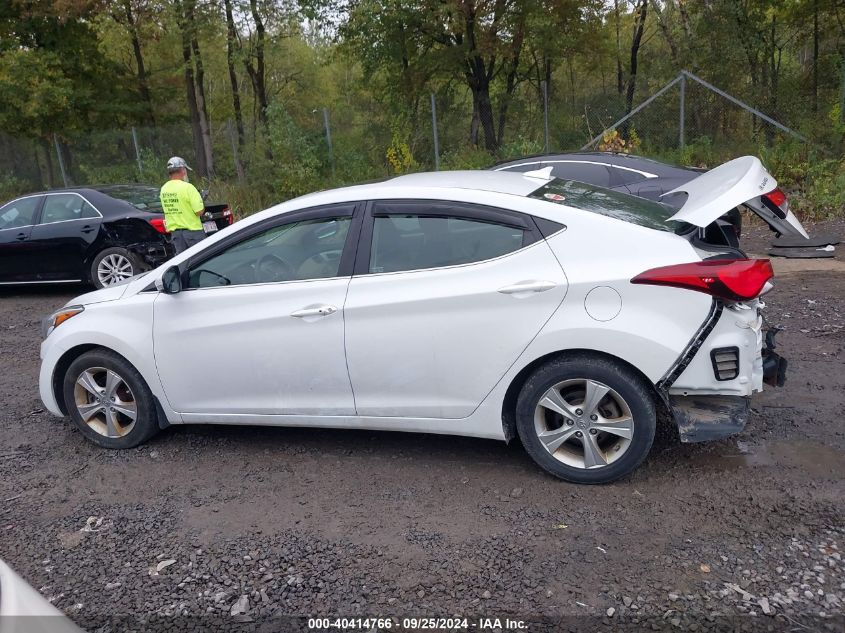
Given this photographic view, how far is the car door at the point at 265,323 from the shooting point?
4.21 metres

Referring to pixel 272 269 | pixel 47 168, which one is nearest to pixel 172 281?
pixel 272 269

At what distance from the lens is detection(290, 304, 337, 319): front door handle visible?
414 cm

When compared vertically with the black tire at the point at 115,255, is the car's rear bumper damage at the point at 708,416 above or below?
below

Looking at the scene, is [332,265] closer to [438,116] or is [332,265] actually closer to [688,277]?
[688,277]

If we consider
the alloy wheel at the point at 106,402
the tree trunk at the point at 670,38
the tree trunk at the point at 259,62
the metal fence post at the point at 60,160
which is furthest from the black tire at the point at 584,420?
the metal fence post at the point at 60,160

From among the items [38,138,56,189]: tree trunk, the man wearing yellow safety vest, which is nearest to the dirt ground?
the man wearing yellow safety vest

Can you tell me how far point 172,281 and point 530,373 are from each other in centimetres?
227

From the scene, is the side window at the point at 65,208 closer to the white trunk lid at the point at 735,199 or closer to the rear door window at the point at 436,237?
the rear door window at the point at 436,237

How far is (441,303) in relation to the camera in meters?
3.94

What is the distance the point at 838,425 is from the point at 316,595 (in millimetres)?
3294

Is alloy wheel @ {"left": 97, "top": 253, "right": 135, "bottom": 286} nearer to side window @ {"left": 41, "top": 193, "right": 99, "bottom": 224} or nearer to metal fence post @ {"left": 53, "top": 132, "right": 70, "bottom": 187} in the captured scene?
side window @ {"left": 41, "top": 193, "right": 99, "bottom": 224}

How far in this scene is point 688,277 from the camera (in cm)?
361

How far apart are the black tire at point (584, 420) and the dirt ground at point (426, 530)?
0.38 ft

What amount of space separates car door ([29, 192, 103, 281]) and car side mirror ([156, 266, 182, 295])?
6.11 meters
